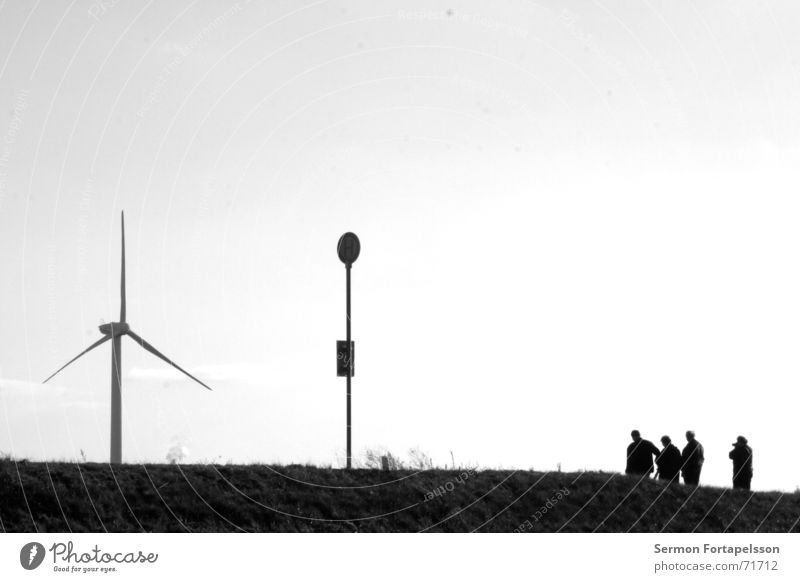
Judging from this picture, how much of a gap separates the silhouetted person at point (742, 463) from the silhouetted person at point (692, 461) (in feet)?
3.53

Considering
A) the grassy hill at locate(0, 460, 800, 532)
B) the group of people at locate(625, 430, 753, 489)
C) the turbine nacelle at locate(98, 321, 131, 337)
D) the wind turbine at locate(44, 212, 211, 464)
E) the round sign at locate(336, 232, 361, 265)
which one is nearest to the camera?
the grassy hill at locate(0, 460, 800, 532)

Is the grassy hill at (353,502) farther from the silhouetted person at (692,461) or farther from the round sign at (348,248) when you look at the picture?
the round sign at (348,248)

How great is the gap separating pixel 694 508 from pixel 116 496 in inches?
532

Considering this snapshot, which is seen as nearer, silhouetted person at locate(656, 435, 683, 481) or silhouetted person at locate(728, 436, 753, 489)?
silhouetted person at locate(656, 435, 683, 481)

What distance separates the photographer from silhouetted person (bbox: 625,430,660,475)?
88.6ft

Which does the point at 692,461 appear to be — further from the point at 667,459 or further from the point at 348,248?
the point at 348,248

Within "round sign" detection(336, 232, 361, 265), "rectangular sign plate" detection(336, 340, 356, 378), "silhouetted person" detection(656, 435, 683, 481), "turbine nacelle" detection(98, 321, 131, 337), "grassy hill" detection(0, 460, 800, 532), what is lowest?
"grassy hill" detection(0, 460, 800, 532)

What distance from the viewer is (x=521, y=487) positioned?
84.0 feet

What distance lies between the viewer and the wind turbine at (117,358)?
108ft

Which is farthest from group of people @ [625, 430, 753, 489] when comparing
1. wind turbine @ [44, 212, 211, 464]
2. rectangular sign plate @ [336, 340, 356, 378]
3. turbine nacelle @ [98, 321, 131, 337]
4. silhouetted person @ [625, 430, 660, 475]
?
turbine nacelle @ [98, 321, 131, 337]

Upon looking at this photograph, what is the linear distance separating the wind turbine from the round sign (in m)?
6.13

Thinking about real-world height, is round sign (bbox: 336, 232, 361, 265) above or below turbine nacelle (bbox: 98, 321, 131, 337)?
above

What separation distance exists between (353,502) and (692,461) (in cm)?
913

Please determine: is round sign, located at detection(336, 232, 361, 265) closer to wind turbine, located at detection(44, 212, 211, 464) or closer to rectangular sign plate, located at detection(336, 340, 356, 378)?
rectangular sign plate, located at detection(336, 340, 356, 378)
